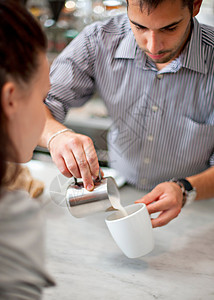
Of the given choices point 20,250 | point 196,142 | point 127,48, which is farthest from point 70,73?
point 20,250

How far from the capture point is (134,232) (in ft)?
2.83

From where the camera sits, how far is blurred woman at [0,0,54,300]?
52 centimetres

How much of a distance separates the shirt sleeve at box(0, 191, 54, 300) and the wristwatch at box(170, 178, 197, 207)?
27.3 inches

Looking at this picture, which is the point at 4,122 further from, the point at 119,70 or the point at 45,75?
the point at 119,70

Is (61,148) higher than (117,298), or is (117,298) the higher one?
→ (61,148)

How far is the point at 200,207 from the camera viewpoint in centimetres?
122

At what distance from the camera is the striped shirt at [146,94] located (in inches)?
48.8

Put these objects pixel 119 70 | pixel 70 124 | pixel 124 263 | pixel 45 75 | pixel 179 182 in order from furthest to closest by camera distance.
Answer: pixel 70 124 → pixel 119 70 → pixel 179 182 → pixel 124 263 → pixel 45 75

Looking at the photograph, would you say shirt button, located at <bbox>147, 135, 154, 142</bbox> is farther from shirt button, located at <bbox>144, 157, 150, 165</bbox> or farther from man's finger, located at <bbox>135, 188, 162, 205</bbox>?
man's finger, located at <bbox>135, 188, 162, 205</bbox>

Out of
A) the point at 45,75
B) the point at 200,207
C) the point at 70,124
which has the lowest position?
the point at 70,124

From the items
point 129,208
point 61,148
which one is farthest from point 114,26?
point 129,208

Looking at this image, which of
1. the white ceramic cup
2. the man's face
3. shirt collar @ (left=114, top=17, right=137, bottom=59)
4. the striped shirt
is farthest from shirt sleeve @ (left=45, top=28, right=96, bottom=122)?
the white ceramic cup

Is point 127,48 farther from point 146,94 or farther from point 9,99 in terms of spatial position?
point 9,99

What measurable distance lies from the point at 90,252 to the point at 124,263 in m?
0.11
